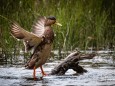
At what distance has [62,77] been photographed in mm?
8695

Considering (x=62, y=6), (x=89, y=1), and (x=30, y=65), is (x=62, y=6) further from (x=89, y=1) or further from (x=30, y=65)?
(x=30, y=65)

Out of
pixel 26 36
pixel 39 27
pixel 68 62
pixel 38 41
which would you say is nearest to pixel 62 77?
pixel 68 62

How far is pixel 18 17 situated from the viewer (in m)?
12.3

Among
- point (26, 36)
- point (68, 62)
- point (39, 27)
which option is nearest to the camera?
point (26, 36)

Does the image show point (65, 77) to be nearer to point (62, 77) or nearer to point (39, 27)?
point (62, 77)

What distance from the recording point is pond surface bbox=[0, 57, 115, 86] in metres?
8.00

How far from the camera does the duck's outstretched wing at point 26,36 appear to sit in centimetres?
840

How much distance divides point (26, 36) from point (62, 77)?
0.94m

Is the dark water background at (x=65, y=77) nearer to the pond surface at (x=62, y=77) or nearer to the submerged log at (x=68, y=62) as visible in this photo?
the pond surface at (x=62, y=77)

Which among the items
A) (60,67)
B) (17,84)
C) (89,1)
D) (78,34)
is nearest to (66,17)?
(78,34)

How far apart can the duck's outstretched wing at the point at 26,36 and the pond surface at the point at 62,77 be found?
58cm

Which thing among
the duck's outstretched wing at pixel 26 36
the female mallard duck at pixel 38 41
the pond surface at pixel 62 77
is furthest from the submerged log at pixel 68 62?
the duck's outstretched wing at pixel 26 36

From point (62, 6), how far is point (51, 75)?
4.94 meters

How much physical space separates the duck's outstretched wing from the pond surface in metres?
0.58
